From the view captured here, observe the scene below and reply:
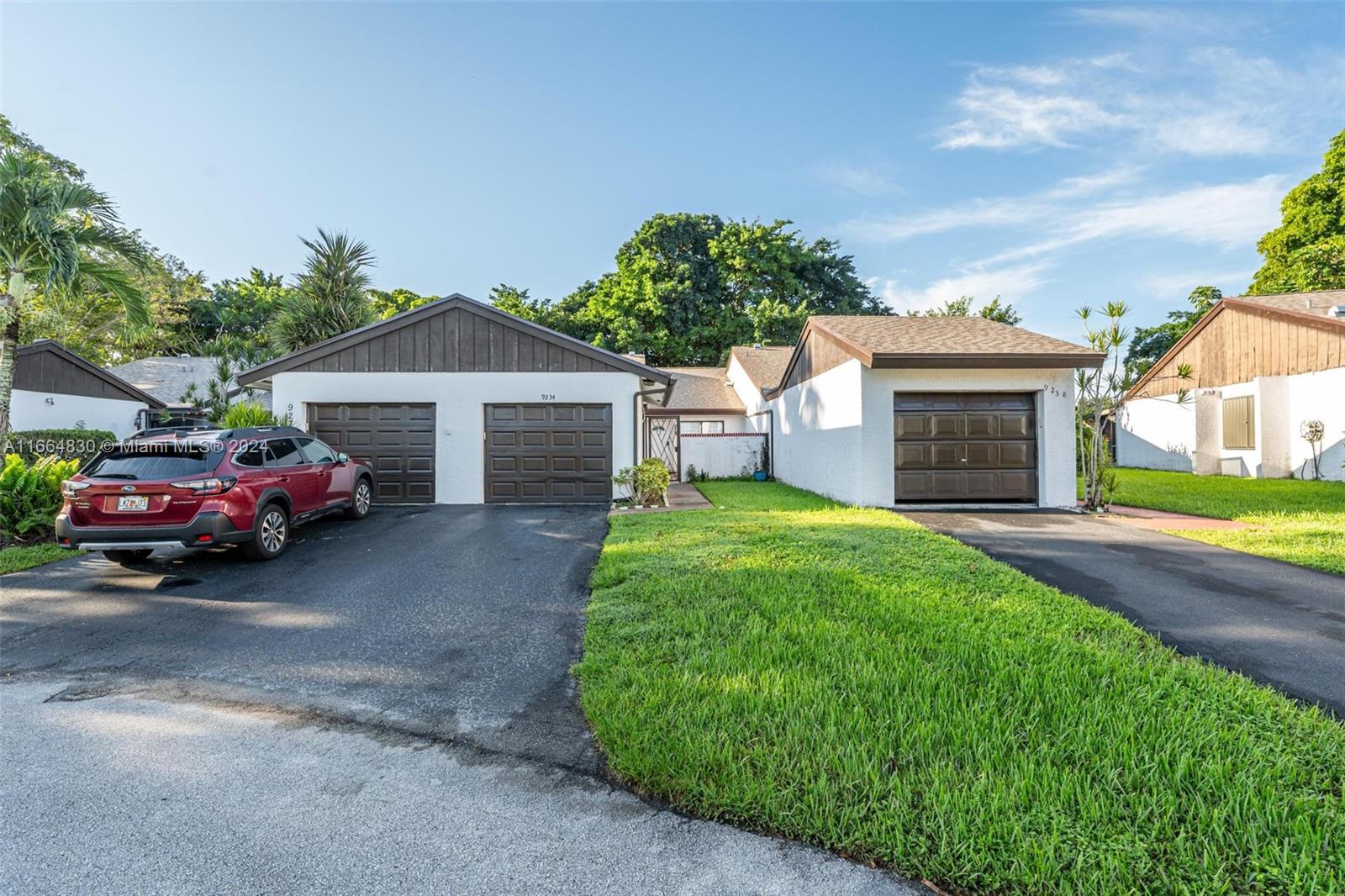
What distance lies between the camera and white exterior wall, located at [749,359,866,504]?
10.9m

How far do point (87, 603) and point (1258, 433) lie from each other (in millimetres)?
23262

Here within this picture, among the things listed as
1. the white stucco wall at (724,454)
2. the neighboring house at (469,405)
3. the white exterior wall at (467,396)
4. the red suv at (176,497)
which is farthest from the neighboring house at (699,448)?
the red suv at (176,497)

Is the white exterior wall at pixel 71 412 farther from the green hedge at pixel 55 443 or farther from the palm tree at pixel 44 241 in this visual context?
the palm tree at pixel 44 241

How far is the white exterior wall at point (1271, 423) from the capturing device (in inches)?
527

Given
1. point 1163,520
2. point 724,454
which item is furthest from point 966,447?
point 724,454

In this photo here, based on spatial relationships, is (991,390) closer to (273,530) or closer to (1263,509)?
(1263,509)

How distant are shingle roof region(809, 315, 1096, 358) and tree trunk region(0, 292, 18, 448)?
13.6 m

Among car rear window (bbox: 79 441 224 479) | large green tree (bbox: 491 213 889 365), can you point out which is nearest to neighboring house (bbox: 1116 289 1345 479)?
large green tree (bbox: 491 213 889 365)

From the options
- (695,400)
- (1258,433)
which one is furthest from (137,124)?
(1258,433)

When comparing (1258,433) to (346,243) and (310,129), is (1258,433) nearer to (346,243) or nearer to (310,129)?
(310,129)

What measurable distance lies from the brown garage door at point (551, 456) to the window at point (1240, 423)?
1738cm

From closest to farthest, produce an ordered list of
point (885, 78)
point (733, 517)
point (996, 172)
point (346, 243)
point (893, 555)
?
point (893, 555) → point (733, 517) → point (885, 78) → point (996, 172) → point (346, 243)

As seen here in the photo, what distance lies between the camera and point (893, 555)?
634 cm

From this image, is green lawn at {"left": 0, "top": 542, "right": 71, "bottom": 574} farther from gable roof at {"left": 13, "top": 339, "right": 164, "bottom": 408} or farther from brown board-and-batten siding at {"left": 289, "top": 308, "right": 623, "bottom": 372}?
gable roof at {"left": 13, "top": 339, "right": 164, "bottom": 408}
